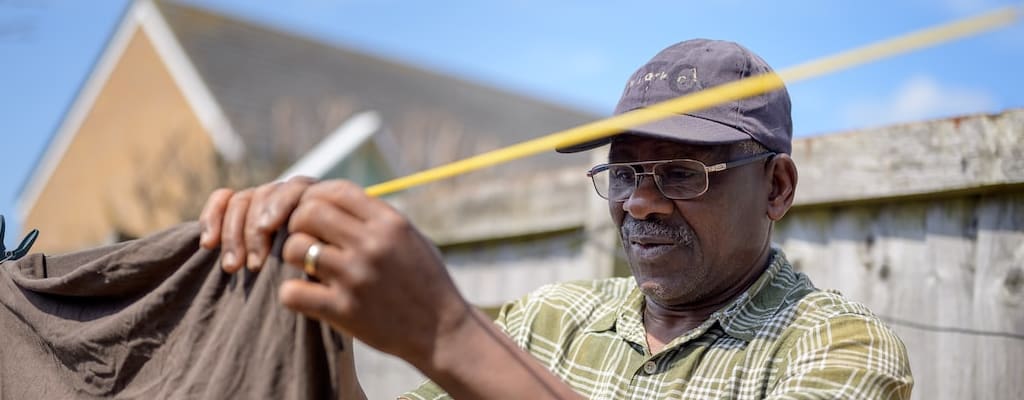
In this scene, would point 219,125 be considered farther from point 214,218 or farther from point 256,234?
point 256,234

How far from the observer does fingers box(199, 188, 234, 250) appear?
1.69 meters

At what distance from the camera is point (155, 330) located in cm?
188

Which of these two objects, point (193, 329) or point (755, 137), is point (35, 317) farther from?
point (755, 137)

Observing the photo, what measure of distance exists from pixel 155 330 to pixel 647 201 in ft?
3.82

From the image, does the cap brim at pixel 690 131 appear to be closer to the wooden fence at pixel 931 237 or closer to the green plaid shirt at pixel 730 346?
the green plaid shirt at pixel 730 346

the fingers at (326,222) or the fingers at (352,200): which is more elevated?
the fingers at (352,200)

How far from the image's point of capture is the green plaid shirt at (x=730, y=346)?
1980 mm

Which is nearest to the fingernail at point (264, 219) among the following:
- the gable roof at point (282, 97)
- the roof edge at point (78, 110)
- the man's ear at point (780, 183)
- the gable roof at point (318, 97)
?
the man's ear at point (780, 183)

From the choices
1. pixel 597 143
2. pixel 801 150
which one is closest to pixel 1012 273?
pixel 801 150

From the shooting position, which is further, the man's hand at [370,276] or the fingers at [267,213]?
the fingers at [267,213]

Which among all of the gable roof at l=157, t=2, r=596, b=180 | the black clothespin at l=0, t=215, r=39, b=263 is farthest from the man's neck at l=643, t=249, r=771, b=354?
the gable roof at l=157, t=2, r=596, b=180

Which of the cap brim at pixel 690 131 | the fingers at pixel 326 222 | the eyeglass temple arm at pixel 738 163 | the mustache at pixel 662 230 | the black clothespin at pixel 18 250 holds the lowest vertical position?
the black clothespin at pixel 18 250

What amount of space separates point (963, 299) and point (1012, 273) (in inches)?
6.7

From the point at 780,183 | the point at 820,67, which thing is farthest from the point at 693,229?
the point at 820,67
